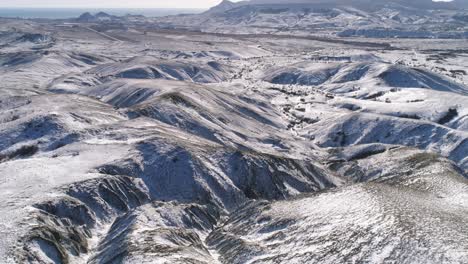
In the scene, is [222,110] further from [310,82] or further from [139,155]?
[310,82]

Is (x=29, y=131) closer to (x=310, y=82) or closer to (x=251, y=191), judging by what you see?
(x=251, y=191)

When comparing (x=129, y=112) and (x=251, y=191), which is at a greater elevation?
(x=129, y=112)

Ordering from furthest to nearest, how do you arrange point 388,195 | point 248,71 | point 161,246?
point 248,71, point 388,195, point 161,246

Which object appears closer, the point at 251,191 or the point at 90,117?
the point at 251,191

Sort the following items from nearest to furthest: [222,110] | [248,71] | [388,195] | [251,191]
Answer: [388,195] → [251,191] → [222,110] → [248,71]

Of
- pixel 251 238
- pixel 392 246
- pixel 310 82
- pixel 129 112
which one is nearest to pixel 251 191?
pixel 251 238

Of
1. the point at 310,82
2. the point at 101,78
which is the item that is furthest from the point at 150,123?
the point at 310,82

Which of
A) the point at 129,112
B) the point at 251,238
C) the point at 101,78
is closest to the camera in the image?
the point at 251,238

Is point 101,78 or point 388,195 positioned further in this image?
point 101,78

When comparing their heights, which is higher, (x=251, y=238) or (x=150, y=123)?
(x=150, y=123)
